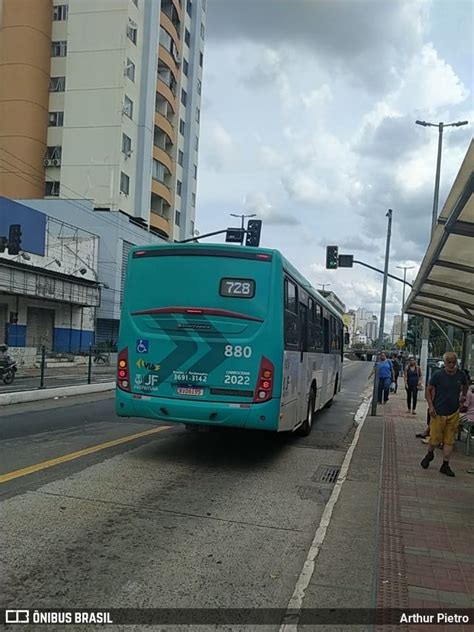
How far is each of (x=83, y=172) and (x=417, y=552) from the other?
4199 centimetres

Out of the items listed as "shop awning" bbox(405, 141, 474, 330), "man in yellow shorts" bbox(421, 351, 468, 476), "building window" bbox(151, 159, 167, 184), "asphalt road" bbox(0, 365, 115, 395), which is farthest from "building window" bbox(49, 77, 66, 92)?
"man in yellow shorts" bbox(421, 351, 468, 476)

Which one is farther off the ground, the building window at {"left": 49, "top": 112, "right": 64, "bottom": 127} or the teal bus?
the building window at {"left": 49, "top": 112, "right": 64, "bottom": 127}

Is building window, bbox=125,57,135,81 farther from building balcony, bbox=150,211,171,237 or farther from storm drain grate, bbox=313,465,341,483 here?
storm drain grate, bbox=313,465,341,483

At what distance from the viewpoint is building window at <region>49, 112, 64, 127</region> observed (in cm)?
4444

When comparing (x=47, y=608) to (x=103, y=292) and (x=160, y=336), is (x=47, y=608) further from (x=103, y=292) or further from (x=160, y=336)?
(x=103, y=292)

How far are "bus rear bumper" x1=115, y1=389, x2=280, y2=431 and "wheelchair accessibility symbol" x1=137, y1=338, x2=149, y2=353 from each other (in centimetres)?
67

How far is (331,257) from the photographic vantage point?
25203 millimetres

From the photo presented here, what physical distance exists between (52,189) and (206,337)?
40.6 m

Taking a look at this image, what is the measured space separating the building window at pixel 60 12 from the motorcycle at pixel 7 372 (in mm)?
35177

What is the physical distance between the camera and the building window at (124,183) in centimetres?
4284

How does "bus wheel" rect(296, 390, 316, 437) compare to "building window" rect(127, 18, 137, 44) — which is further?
"building window" rect(127, 18, 137, 44)

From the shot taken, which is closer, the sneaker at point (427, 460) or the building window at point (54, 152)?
the sneaker at point (427, 460)

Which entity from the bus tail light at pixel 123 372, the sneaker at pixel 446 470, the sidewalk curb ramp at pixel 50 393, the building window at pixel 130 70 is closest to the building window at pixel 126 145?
the building window at pixel 130 70

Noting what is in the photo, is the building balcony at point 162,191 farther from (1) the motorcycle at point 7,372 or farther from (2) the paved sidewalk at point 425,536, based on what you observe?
(2) the paved sidewalk at point 425,536
